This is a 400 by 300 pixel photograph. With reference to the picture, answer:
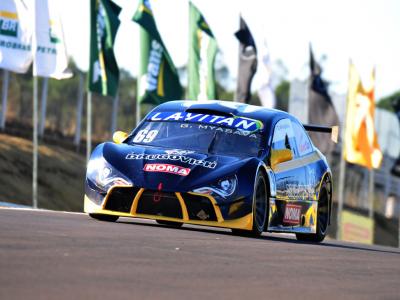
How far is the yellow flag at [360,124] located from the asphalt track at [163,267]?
2934 cm

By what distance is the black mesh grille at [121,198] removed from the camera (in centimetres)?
1331

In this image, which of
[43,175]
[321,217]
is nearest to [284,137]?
[321,217]

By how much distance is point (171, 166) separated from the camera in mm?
13281

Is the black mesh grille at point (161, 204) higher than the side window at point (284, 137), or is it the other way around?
the side window at point (284, 137)

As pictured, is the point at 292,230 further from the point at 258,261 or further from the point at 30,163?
the point at 30,163

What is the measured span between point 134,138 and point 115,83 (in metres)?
19.3

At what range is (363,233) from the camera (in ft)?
130

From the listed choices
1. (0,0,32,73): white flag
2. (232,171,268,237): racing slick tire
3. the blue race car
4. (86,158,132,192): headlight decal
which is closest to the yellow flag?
(0,0,32,73): white flag

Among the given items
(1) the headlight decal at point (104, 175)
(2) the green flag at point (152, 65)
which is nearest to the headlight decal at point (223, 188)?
(1) the headlight decal at point (104, 175)

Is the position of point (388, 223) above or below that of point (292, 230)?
below

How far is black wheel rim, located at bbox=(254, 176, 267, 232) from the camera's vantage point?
13.7 m

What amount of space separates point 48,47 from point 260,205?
65.7ft

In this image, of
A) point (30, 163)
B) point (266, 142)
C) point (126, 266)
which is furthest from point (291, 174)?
point (30, 163)

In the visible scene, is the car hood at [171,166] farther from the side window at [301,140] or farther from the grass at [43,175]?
the grass at [43,175]
